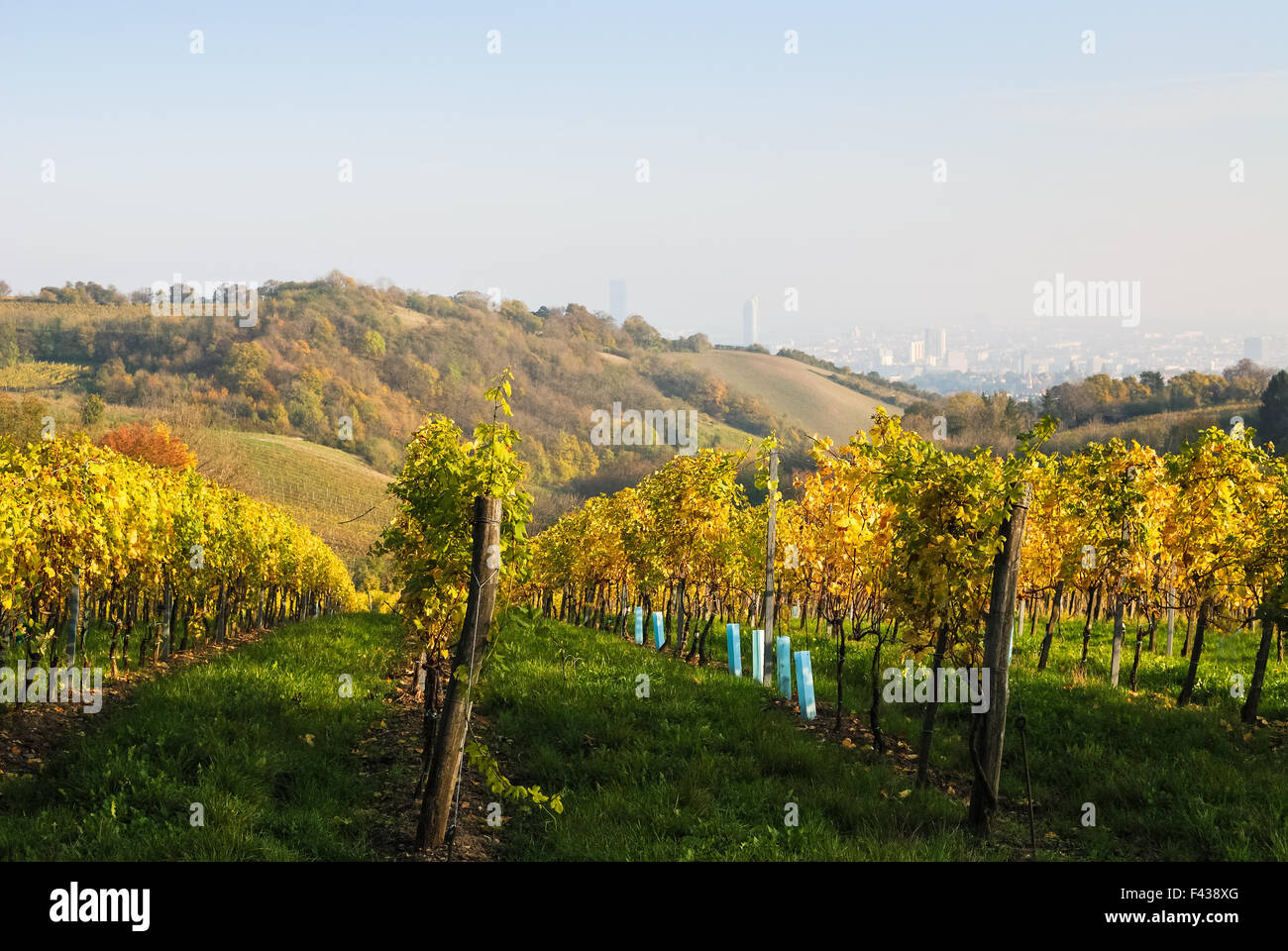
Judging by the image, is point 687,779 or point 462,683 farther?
point 687,779

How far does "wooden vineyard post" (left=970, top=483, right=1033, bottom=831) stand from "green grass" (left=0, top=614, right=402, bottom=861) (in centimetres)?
561

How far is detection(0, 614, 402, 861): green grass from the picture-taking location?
22.6ft

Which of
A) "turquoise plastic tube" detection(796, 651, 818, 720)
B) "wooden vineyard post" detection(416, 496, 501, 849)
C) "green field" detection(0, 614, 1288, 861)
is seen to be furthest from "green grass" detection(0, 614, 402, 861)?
"turquoise plastic tube" detection(796, 651, 818, 720)

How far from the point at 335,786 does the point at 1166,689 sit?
13005 mm

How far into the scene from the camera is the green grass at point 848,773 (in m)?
7.77

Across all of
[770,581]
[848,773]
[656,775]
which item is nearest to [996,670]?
[848,773]

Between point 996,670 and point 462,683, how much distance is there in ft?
16.3

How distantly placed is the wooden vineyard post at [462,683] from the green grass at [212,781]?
59 cm

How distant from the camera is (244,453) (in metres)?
110

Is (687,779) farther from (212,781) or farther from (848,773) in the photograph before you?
(212,781)

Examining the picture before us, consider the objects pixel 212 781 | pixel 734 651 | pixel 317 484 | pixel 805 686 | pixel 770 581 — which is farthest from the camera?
pixel 317 484

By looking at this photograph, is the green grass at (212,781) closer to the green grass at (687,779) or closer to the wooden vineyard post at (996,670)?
the green grass at (687,779)

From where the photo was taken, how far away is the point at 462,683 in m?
7.57
